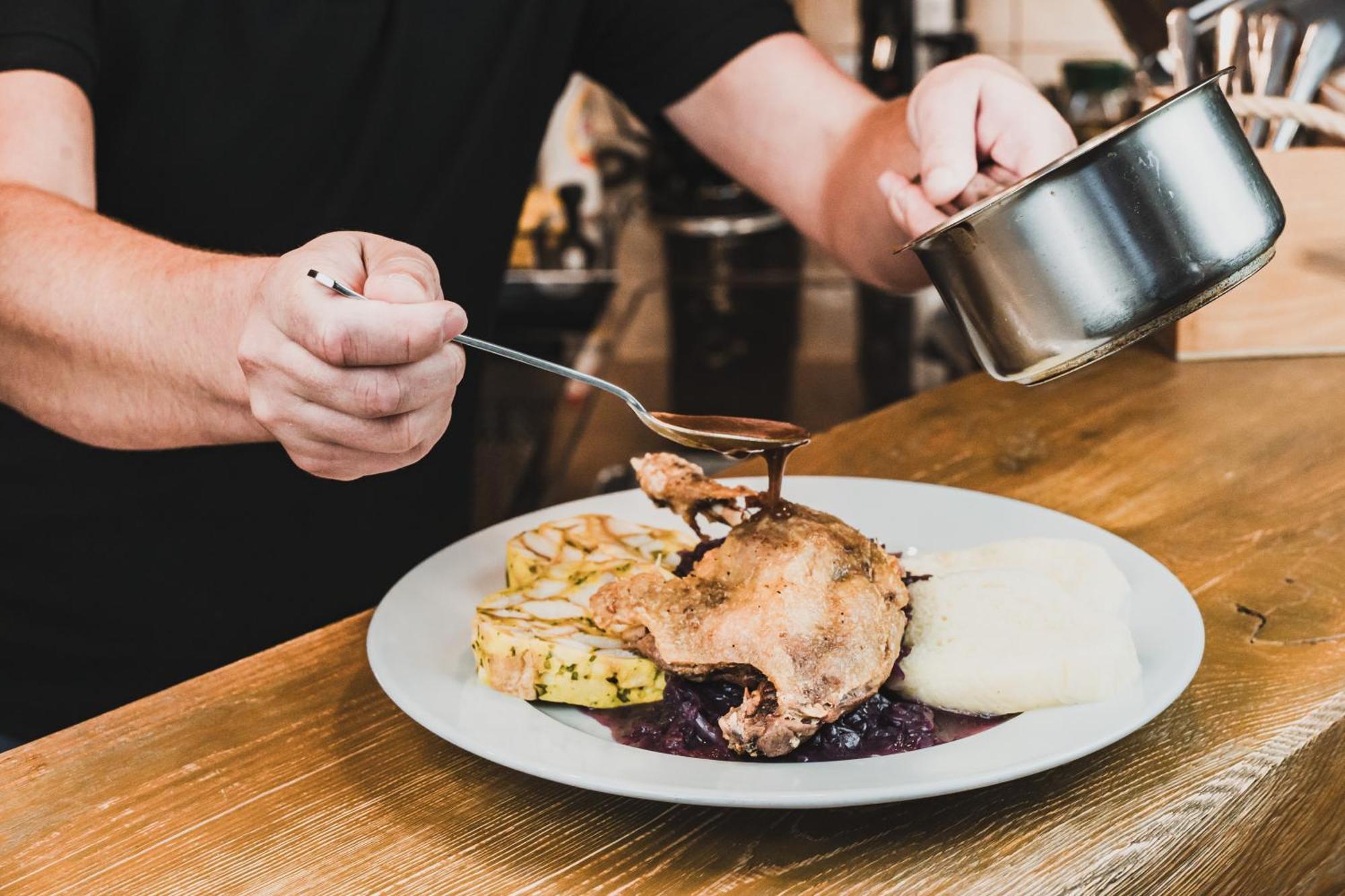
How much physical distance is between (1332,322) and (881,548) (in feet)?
3.57

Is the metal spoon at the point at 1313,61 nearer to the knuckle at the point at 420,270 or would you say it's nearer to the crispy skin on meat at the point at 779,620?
the crispy skin on meat at the point at 779,620

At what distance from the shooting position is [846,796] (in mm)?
783

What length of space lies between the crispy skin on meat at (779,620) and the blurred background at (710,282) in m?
0.97

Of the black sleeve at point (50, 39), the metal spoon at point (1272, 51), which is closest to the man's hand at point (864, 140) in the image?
the metal spoon at point (1272, 51)

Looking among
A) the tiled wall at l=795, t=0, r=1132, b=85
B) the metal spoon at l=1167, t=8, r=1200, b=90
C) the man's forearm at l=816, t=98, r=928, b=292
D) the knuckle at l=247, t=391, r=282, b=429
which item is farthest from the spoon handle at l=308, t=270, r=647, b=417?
the tiled wall at l=795, t=0, r=1132, b=85

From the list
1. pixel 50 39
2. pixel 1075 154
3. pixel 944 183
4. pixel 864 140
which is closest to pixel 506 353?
pixel 1075 154

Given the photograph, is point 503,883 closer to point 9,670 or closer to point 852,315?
point 9,670

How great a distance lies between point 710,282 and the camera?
10.5ft

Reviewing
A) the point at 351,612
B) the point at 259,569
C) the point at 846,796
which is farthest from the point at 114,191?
the point at 846,796

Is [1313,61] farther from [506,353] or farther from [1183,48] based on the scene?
[506,353]

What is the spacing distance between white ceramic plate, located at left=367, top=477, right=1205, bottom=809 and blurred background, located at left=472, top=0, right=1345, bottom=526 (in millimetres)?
791

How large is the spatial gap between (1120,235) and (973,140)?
0.35 m

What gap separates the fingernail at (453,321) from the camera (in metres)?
0.81

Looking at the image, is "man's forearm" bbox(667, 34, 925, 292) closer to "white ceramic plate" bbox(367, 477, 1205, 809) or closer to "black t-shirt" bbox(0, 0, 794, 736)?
"black t-shirt" bbox(0, 0, 794, 736)
